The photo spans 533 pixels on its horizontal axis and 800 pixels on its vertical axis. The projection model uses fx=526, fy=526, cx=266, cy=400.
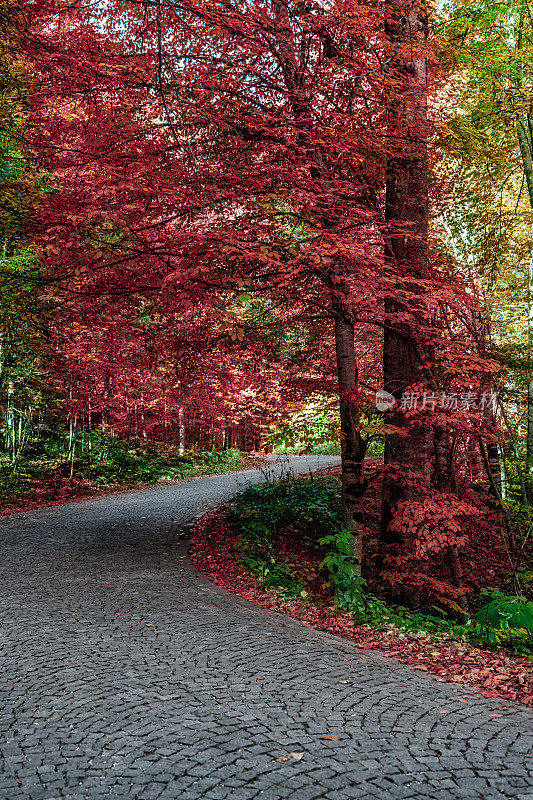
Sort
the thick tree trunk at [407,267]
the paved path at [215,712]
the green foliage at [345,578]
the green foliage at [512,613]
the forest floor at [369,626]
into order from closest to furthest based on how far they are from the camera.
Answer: the paved path at [215,712]
the forest floor at [369,626]
the green foliage at [512,613]
the green foliage at [345,578]
the thick tree trunk at [407,267]

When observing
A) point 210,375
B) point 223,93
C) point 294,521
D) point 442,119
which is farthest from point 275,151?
point 294,521

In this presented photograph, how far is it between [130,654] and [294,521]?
5.18 metres

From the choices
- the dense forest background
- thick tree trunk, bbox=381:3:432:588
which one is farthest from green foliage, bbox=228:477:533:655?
thick tree trunk, bbox=381:3:432:588

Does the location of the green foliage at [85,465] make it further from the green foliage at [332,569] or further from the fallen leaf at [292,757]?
the fallen leaf at [292,757]

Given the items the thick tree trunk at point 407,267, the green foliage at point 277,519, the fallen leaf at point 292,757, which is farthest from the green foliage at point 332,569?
the fallen leaf at point 292,757

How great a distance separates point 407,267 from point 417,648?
4.15 m

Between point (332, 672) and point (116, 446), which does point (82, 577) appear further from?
point (116, 446)

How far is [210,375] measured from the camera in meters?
8.20

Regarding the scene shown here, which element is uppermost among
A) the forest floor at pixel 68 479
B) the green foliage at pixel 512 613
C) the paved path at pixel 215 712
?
the forest floor at pixel 68 479

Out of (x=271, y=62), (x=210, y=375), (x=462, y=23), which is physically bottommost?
(x=210, y=375)

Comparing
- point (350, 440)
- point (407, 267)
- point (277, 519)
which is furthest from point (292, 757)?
point (277, 519)

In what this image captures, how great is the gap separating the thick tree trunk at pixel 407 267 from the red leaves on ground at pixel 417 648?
5.67 feet

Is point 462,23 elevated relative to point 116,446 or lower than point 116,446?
elevated

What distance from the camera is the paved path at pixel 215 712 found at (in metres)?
2.54
